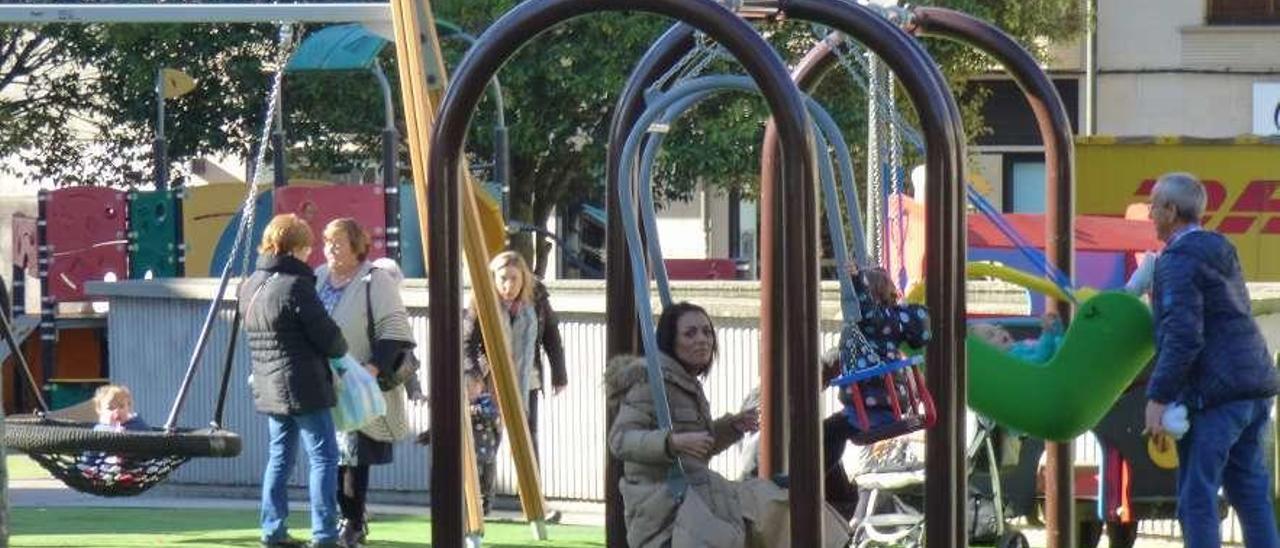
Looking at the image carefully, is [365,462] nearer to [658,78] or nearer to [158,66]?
[658,78]

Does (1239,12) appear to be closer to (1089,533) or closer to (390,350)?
(1089,533)

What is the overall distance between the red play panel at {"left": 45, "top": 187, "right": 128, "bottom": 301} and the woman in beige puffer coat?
17.0 metres

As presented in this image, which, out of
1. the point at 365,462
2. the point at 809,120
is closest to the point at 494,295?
the point at 365,462

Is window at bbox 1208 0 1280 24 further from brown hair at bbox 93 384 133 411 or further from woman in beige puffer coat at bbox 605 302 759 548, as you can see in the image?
woman in beige puffer coat at bbox 605 302 759 548

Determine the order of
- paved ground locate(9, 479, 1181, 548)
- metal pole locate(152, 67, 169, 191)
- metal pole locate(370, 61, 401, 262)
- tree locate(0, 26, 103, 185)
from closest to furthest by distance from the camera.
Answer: paved ground locate(9, 479, 1181, 548) < metal pole locate(370, 61, 401, 262) < metal pole locate(152, 67, 169, 191) < tree locate(0, 26, 103, 185)

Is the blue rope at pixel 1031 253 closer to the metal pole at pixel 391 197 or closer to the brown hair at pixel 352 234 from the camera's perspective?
the brown hair at pixel 352 234

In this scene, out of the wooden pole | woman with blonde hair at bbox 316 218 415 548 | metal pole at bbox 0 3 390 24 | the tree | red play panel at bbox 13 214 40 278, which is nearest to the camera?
metal pole at bbox 0 3 390 24

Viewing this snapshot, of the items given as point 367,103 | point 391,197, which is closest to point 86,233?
point 367,103

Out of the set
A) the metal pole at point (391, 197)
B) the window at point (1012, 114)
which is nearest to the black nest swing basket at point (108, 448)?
the metal pole at point (391, 197)

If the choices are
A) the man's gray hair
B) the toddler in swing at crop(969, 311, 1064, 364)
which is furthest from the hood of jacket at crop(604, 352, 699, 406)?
the man's gray hair

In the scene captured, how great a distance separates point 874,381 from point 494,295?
139 inches

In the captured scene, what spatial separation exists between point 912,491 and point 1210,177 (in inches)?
544

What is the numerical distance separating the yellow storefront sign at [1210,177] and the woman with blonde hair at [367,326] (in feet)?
43.6

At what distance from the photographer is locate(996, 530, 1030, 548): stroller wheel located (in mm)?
11109
